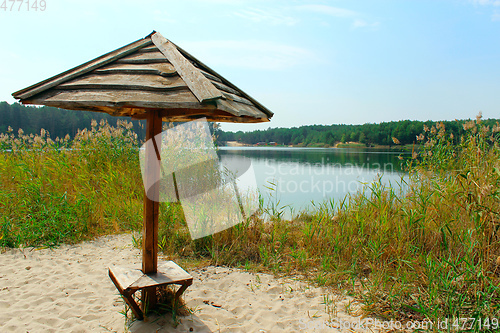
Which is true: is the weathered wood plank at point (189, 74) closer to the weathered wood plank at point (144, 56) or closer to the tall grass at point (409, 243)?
the weathered wood plank at point (144, 56)

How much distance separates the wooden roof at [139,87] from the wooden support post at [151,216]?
0.12m

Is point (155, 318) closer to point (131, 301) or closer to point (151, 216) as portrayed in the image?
point (131, 301)

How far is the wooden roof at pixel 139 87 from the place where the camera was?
79.4 inches

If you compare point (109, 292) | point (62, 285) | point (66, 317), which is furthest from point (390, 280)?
point (62, 285)

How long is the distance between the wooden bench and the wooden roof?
1.36 m

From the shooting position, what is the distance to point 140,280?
8.39 feet

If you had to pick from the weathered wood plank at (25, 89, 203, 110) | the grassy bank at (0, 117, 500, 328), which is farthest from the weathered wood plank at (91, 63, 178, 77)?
the grassy bank at (0, 117, 500, 328)

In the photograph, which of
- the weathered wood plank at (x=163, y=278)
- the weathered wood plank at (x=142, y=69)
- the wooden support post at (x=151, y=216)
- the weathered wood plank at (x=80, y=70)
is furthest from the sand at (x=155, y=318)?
the weathered wood plank at (x=142, y=69)

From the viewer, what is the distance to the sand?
267cm

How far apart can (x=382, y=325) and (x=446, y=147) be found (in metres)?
3.50

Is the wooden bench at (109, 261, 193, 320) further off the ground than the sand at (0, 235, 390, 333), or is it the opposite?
the wooden bench at (109, 261, 193, 320)

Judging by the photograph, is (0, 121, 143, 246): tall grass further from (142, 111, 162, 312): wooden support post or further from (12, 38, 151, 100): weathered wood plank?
(12, 38, 151, 100): weathered wood plank

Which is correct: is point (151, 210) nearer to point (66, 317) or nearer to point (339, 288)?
point (66, 317)

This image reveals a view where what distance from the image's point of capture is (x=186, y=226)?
459cm
